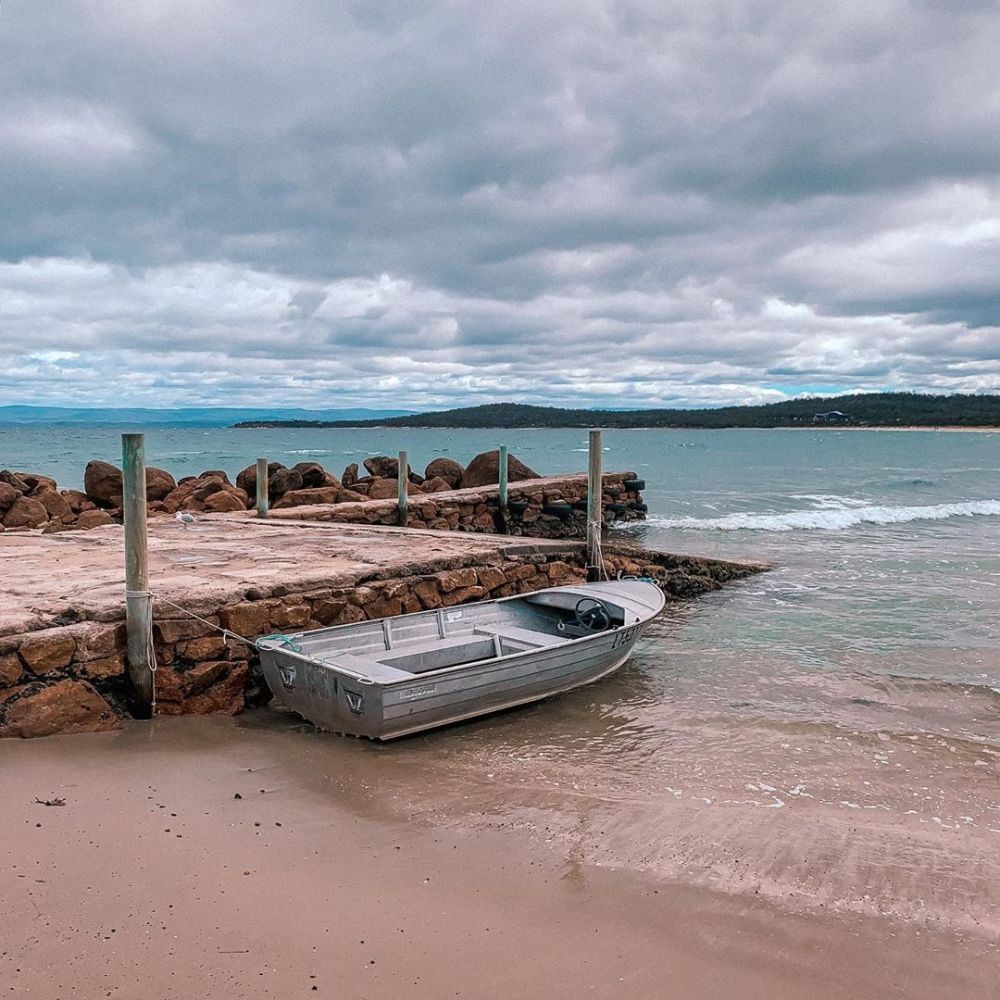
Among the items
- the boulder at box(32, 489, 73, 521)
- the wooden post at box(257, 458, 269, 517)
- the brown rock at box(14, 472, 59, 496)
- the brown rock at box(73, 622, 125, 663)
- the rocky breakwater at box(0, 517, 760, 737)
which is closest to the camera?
the rocky breakwater at box(0, 517, 760, 737)

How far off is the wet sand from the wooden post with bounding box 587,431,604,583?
665 cm

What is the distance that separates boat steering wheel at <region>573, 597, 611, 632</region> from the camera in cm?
930

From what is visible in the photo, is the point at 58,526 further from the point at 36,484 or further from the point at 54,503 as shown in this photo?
the point at 36,484

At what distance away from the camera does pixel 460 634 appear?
352 inches

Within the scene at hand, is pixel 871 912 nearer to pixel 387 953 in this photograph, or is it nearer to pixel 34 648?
pixel 387 953

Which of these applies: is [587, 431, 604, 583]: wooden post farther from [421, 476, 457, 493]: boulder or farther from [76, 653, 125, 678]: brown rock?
[421, 476, 457, 493]: boulder

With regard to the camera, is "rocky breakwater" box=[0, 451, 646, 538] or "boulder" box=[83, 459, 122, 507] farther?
"boulder" box=[83, 459, 122, 507]

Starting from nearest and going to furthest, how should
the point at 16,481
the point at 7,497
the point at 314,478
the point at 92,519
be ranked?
the point at 92,519 → the point at 7,497 → the point at 314,478 → the point at 16,481

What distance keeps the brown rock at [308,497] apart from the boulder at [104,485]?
17.6 feet

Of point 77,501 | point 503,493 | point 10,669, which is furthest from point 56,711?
point 77,501

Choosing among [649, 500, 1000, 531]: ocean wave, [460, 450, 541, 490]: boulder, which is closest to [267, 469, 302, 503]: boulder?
[460, 450, 541, 490]: boulder

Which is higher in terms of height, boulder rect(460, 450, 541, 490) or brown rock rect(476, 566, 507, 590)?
boulder rect(460, 450, 541, 490)

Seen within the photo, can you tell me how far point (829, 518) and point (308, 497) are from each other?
17.0 meters

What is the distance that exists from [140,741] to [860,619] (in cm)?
968
